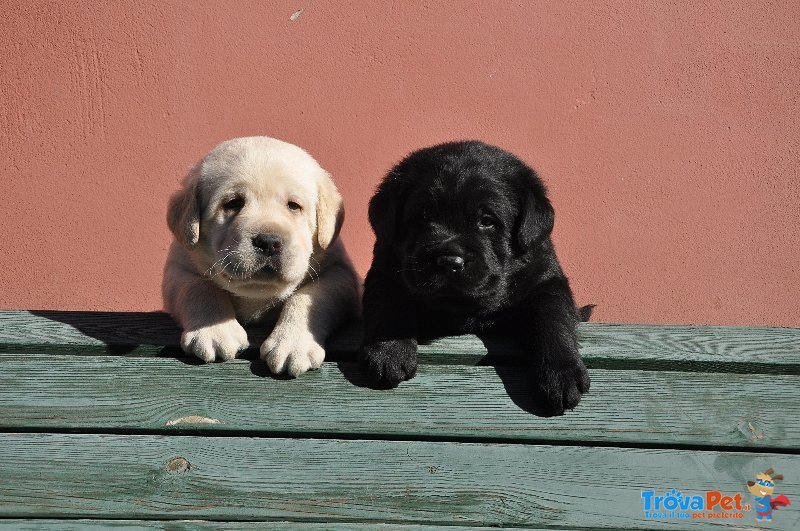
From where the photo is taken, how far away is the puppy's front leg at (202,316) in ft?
11.0

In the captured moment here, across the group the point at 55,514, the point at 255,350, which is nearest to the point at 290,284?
the point at 255,350

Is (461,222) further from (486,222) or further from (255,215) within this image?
(255,215)

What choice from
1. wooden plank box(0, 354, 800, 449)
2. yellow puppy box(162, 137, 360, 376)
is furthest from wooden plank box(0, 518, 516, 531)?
yellow puppy box(162, 137, 360, 376)

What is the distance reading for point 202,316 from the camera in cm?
354

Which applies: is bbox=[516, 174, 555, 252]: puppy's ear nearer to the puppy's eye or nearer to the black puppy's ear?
the puppy's eye

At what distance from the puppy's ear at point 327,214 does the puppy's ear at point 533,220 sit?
2.71ft

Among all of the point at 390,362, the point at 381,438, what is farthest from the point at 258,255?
the point at 381,438

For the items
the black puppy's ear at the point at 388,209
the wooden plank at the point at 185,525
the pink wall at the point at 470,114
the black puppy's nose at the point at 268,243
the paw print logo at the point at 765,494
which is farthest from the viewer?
the pink wall at the point at 470,114

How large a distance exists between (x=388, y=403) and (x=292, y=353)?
1.34ft

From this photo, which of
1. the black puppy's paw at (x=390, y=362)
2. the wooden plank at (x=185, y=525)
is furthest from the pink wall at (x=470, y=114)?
the wooden plank at (x=185, y=525)

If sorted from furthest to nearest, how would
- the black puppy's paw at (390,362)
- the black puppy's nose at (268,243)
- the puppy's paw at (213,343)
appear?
1. the black puppy's nose at (268,243)
2. the puppy's paw at (213,343)
3. the black puppy's paw at (390,362)

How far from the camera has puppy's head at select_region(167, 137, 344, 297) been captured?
361cm

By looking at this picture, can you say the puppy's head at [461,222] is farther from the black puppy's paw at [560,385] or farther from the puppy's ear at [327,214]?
the black puppy's paw at [560,385]

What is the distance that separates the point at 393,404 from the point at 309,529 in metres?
0.55
